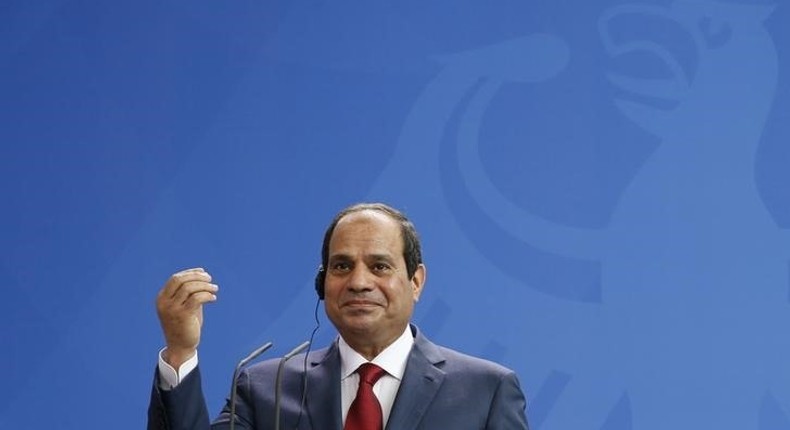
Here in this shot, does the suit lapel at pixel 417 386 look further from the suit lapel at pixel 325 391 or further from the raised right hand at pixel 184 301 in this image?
the raised right hand at pixel 184 301

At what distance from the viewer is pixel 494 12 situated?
404 cm

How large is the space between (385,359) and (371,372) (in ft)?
0.13

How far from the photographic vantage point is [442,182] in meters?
3.96

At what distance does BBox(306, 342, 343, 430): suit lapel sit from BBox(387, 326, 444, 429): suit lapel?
4.1 inches

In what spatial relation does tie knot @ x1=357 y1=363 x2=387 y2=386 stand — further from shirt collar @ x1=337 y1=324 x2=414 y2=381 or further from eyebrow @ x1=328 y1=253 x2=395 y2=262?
eyebrow @ x1=328 y1=253 x2=395 y2=262

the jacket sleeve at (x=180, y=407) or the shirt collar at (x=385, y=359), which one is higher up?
the shirt collar at (x=385, y=359)

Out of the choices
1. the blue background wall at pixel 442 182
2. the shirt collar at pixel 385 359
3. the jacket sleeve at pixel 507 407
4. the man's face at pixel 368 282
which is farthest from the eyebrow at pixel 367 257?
the blue background wall at pixel 442 182

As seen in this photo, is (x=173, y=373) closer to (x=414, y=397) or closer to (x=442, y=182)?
(x=414, y=397)

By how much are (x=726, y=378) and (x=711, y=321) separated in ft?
0.59

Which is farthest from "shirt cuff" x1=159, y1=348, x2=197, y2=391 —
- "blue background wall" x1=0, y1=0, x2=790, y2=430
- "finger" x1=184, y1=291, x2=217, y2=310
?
"blue background wall" x1=0, y1=0, x2=790, y2=430

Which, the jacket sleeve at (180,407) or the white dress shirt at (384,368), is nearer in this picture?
the jacket sleeve at (180,407)

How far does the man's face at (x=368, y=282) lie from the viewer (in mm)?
2342

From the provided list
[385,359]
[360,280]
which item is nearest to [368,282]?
[360,280]

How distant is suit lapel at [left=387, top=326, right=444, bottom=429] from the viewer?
230 centimetres
